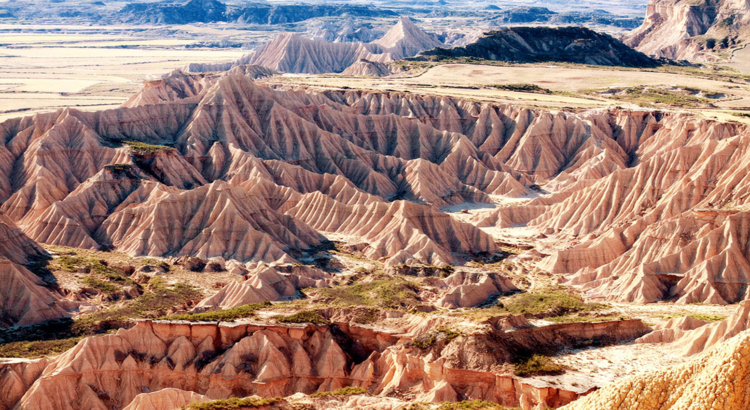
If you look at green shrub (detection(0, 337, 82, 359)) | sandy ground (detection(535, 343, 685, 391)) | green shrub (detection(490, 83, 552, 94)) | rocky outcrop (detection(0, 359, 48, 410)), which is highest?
sandy ground (detection(535, 343, 685, 391))

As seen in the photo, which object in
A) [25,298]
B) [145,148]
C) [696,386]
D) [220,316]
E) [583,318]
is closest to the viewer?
[696,386]

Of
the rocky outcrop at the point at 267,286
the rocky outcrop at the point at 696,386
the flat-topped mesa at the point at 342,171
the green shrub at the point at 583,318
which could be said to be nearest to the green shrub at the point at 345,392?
the green shrub at the point at 583,318

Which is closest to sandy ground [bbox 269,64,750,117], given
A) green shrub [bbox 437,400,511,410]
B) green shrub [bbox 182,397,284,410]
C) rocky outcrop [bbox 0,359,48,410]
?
green shrub [bbox 437,400,511,410]

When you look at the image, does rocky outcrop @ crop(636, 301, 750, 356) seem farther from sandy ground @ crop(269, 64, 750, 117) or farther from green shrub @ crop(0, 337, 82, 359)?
sandy ground @ crop(269, 64, 750, 117)

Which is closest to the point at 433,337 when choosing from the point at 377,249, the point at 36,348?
the point at 36,348

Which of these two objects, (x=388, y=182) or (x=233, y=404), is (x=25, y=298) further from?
(x=388, y=182)

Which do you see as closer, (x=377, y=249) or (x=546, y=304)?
(x=546, y=304)
